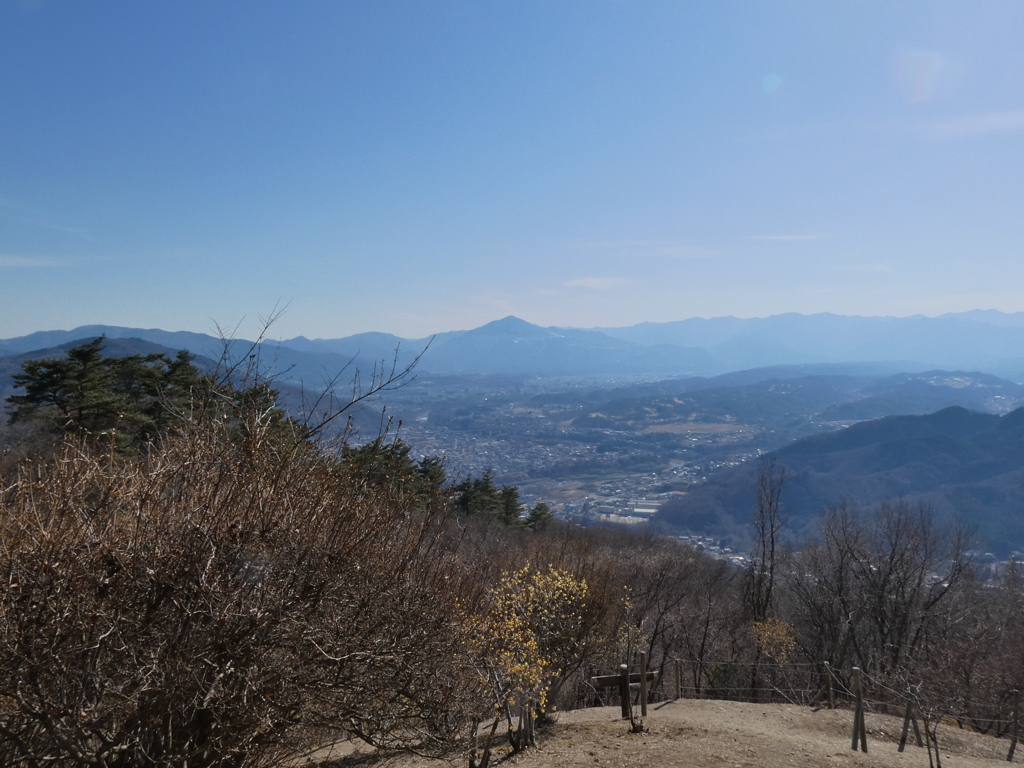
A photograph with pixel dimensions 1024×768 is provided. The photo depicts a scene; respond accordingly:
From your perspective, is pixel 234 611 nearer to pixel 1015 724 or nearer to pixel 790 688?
pixel 1015 724

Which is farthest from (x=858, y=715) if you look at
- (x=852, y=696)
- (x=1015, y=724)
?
(x=852, y=696)

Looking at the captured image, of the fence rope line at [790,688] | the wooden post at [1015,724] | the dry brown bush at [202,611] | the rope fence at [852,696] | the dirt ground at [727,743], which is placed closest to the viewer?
the dry brown bush at [202,611]

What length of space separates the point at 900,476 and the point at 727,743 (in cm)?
13795

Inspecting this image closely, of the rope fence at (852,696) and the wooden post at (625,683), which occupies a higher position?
the wooden post at (625,683)

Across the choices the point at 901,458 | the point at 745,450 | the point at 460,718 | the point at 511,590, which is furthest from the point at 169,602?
the point at 745,450

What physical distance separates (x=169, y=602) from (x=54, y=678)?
2.82 feet

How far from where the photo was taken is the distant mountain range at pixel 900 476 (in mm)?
98312

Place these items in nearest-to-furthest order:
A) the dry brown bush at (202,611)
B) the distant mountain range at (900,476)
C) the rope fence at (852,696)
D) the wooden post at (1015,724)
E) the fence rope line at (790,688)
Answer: the dry brown bush at (202,611)
the rope fence at (852,696)
the wooden post at (1015,724)
the fence rope line at (790,688)
the distant mountain range at (900,476)

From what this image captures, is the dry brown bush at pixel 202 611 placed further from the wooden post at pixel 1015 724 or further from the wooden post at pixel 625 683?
the wooden post at pixel 1015 724

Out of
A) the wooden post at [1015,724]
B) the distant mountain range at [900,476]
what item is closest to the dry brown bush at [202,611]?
the wooden post at [1015,724]

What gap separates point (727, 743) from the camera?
10.2 m

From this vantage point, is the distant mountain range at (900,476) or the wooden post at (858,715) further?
the distant mountain range at (900,476)

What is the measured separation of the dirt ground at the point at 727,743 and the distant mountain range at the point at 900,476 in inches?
3218

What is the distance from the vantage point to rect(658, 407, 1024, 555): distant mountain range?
323ft
